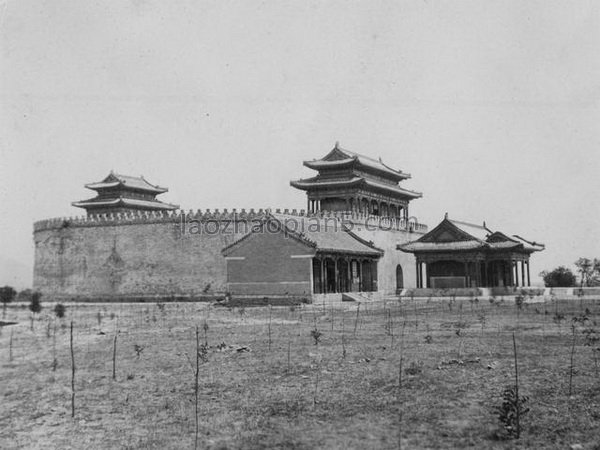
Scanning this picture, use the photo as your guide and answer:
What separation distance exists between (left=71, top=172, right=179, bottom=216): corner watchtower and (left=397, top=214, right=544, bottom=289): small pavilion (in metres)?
22.8

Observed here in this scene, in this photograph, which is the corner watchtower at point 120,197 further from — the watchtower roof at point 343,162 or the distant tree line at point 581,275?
the distant tree line at point 581,275

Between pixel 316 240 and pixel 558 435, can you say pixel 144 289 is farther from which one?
pixel 558 435

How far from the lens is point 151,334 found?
16.5 meters

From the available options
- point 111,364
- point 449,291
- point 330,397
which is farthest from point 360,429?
point 449,291

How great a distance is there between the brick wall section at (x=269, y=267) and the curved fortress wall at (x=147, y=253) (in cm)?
813

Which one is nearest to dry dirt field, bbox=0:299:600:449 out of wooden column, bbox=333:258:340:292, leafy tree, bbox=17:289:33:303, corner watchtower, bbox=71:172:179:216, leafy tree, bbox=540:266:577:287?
wooden column, bbox=333:258:340:292

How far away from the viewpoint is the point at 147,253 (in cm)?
3988

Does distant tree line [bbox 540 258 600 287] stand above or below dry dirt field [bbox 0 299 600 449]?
above

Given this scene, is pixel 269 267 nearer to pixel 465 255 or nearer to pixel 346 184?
pixel 465 255

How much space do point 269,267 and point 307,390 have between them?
20559 mm

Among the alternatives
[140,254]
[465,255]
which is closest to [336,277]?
[465,255]

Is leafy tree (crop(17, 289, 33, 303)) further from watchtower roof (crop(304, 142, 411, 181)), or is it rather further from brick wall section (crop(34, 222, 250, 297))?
watchtower roof (crop(304, 142, 411, 181))

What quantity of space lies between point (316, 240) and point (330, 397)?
2183 centimetres

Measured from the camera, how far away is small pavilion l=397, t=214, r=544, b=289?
113ft
